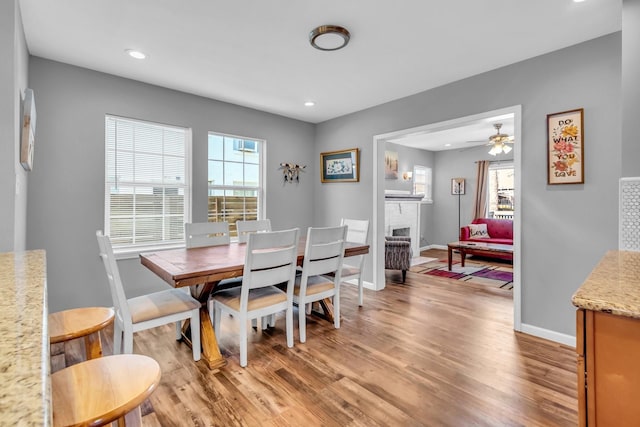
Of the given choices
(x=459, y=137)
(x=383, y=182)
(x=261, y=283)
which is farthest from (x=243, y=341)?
(x=459, y=137)

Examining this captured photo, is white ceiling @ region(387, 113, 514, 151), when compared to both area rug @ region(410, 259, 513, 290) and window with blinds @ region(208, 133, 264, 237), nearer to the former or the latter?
window with blinds @ region(208, 133, 264, 237)

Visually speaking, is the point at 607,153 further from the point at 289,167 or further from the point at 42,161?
the point at 42,161

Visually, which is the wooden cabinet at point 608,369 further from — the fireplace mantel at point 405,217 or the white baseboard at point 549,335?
the fireplace mantel at point 405,217

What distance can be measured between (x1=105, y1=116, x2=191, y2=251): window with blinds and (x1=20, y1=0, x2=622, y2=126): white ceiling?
0.57 meters

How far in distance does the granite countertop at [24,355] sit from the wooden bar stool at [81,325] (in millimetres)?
421

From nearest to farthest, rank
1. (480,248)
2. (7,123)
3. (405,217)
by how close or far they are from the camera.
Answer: (7,123) < (480,248) < (405,217)

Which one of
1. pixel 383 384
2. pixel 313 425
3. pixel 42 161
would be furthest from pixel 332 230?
pixel 42 161

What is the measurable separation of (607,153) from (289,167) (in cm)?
355

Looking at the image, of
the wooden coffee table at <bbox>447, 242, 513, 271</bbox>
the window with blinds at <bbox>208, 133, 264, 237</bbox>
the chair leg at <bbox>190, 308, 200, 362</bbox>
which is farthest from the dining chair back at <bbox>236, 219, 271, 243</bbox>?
the wooden coffee table at <bbox>447, 242, 513, 271</bbox>

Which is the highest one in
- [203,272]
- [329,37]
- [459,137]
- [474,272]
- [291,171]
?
[459,137]

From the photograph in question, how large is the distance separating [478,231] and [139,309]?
6.13m

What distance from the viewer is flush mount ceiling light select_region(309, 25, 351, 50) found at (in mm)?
2311

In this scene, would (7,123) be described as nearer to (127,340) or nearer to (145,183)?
(127,340)

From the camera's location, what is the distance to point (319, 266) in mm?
2754
